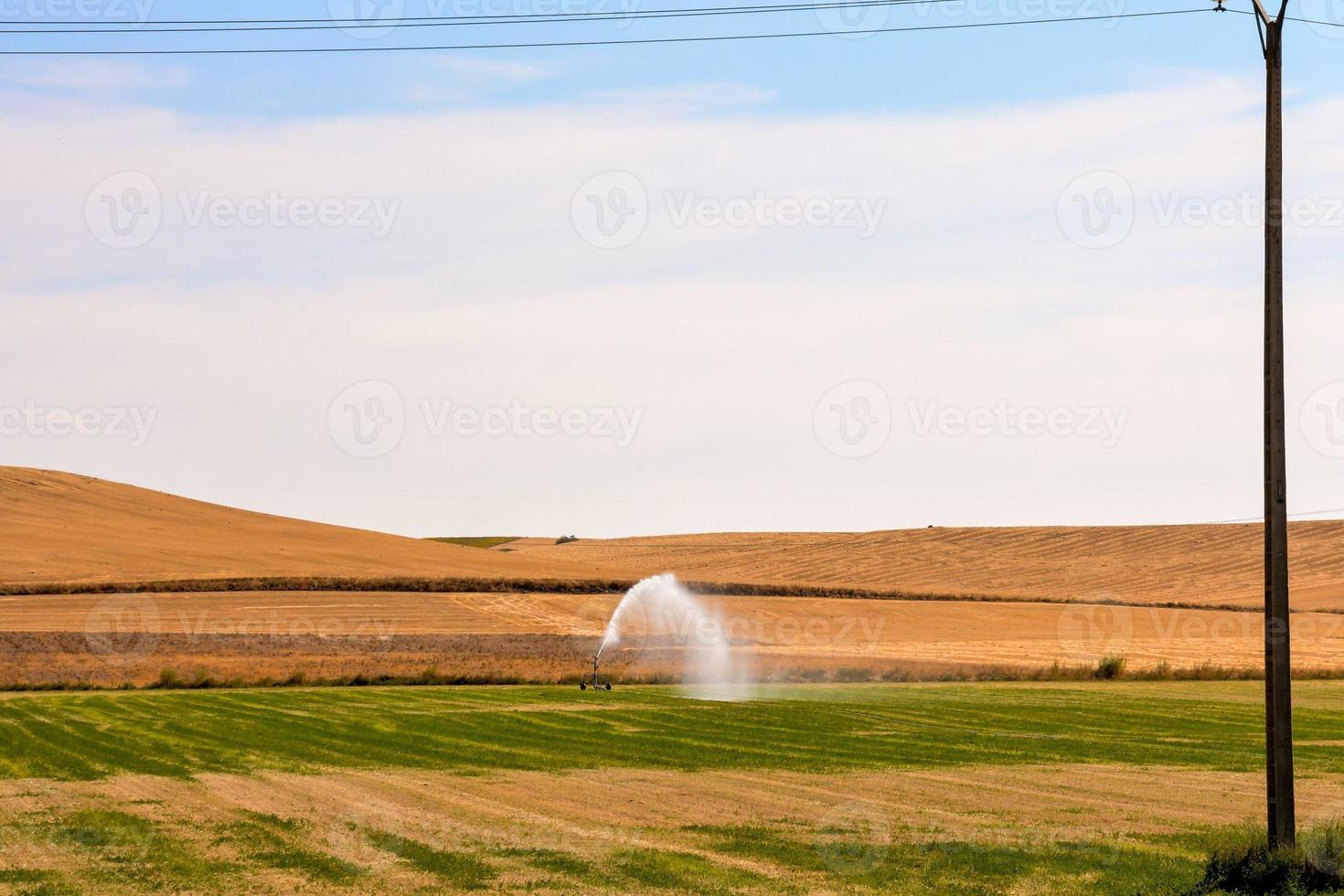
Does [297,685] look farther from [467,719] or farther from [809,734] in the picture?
[809,734]

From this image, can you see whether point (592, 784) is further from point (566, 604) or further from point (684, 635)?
point (566, 604)

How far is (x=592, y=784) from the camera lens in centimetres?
2689

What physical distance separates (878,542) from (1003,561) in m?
18.8

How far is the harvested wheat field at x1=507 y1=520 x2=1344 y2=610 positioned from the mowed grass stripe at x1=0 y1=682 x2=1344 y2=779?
54424mm

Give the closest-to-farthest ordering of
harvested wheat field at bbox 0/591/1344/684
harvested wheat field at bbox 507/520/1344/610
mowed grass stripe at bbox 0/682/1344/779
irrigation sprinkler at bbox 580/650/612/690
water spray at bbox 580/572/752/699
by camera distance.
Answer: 1. mowed grass stripe at bbox 0/682/1344/779
2. irrigation sprinkler at bbox 580/650/612/690
3. water spray at bbox 580/572/752/699
4. harvested wheat field at bbox 0/591/1344/684
5. harvested wheat field at bbox 507/520/1344/610

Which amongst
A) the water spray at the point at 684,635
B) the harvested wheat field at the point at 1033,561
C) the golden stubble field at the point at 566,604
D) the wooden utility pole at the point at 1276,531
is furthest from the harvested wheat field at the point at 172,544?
the wooden utility pole at the point at 1276,531

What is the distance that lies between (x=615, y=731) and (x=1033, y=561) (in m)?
101

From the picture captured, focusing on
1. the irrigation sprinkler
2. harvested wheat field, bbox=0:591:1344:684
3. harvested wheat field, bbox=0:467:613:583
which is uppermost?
harvested wheat field, bbox=0:467:613:583

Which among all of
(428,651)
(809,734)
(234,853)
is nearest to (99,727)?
(809,734)

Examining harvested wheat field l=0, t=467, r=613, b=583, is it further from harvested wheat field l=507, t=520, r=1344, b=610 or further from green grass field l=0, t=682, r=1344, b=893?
green grass field l=0, t=682, r=1344, b=893

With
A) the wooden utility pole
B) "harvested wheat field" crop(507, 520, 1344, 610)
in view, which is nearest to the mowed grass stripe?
the wooden utility pole

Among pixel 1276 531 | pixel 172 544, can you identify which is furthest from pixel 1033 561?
pixel 1276 531

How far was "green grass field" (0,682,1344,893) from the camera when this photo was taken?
18500mm

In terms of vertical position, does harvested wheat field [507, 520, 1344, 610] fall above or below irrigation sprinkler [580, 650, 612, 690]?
above
